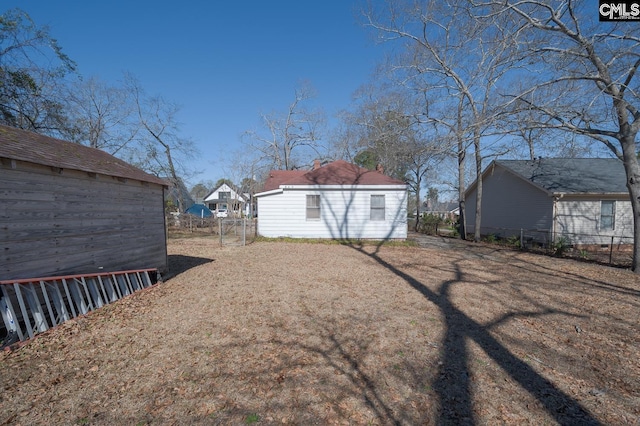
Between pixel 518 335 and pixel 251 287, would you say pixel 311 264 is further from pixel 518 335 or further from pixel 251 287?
pixel 518 335

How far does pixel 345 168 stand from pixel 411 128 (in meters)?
5.07

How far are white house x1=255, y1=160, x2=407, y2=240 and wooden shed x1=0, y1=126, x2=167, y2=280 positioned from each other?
7555 millimetres

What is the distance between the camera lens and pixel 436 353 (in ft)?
12.5

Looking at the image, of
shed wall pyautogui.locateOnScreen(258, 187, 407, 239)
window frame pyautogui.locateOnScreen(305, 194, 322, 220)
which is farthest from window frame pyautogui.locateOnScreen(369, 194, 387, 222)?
window frame pyautogui.locateOnScreen(305, 194, 322, 220)

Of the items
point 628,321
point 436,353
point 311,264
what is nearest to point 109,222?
point 311,264

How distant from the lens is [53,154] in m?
5.41

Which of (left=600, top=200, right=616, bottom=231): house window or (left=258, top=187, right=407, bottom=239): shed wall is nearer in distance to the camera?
(left=600, top=200, right=616, bottom=231): house window

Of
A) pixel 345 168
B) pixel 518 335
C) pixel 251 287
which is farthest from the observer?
pixel 345 168

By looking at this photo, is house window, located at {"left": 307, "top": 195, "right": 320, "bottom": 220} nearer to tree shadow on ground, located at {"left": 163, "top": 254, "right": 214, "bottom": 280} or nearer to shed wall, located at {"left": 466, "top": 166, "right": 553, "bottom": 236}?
tree shadow on ground, located at {"left": 163, "top": 254, "right": 214, "bottom": 280}

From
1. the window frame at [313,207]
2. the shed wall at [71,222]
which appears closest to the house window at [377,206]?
the window frame at [313,207]

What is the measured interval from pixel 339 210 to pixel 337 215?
0.28 m

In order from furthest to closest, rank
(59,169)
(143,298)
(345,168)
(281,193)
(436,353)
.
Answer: (345,168) → (281,193) → (143,298) → (59,169) → (436,353)

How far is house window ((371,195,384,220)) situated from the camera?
49.7 ft

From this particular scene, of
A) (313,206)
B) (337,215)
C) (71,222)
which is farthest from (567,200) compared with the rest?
(71,222)
